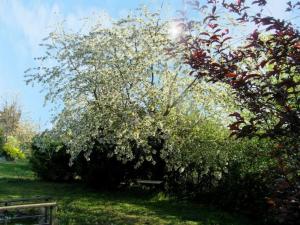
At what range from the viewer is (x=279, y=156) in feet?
13.2

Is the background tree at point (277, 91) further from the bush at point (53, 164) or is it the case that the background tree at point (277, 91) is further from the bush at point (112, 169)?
the bush at point (53, 164)

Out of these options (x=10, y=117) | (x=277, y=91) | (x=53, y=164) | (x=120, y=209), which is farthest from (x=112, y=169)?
(x=10, y=117)

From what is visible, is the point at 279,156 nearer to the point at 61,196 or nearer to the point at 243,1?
the point at 243,1

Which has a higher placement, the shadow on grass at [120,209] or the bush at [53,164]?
the bush at [53,164]

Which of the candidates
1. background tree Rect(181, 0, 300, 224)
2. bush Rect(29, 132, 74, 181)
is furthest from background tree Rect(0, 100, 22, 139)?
background tree Rect(181, 0, 300, 224)

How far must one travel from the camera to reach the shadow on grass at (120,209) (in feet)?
39.2

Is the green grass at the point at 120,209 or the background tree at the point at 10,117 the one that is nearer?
the green grass at the point at 120,209

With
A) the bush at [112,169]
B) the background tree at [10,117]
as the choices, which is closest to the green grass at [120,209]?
the bush at [112,169]

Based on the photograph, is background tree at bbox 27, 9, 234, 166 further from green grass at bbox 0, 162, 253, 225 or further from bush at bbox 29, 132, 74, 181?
bush at bbox 29, 132, 74, 181

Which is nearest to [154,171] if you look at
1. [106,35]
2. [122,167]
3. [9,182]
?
[122,167]

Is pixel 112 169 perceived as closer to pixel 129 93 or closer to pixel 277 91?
pixel 129 93

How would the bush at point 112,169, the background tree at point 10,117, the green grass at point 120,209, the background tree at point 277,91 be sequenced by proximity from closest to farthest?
the background tree at point 277,91
the green grass at point 120,209
the bush at point 112,169
the background tree at point 10,117

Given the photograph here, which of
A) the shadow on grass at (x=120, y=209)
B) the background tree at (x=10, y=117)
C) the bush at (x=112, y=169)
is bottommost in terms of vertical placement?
the shadow on grass at (x=120, y=209)

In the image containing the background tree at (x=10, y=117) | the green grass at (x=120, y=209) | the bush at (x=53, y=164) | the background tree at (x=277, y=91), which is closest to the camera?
the background tree at (x=277, y=91)
